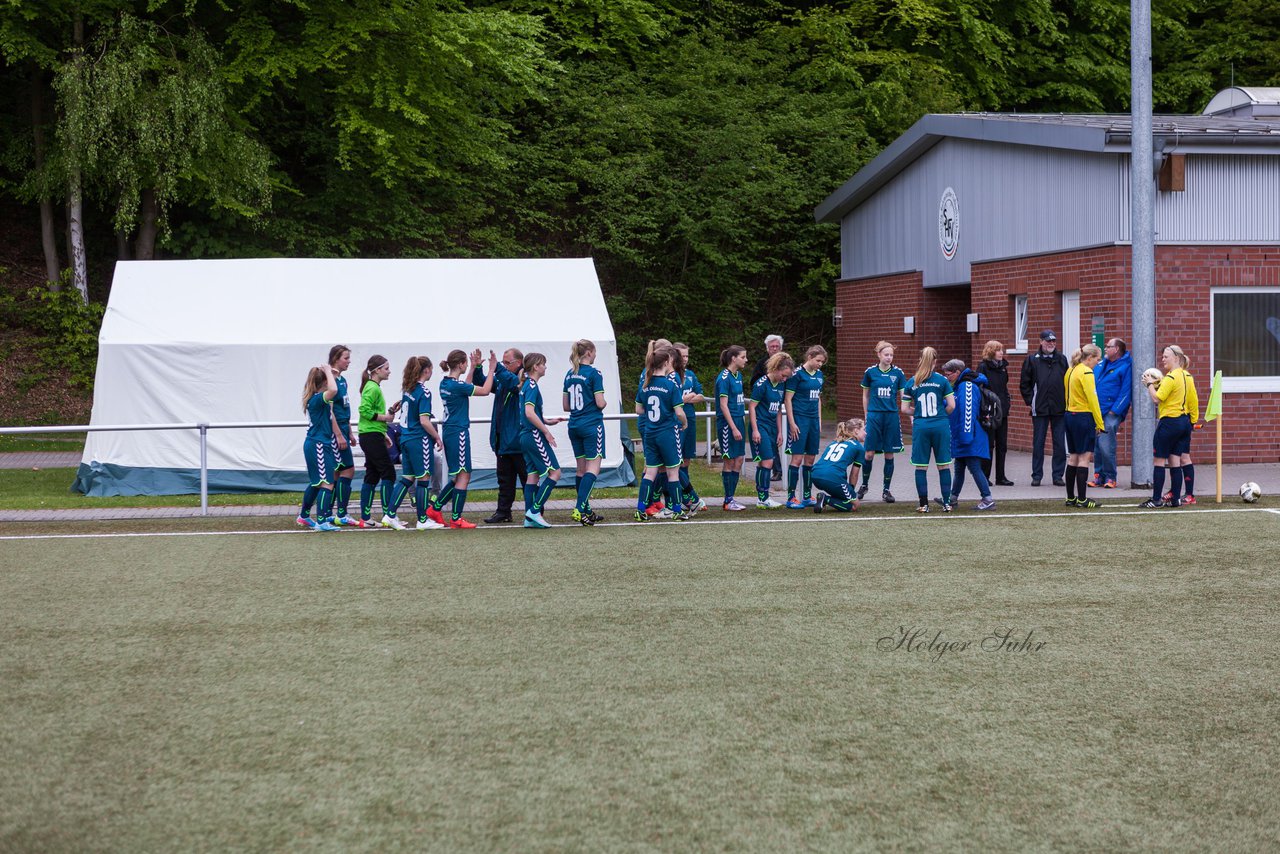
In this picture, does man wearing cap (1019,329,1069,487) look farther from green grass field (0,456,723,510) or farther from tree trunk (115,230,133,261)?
tree trunk (115,230,133,261)

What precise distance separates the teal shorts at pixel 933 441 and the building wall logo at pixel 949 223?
369 inches

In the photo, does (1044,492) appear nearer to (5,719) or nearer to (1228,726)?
(1228,726)

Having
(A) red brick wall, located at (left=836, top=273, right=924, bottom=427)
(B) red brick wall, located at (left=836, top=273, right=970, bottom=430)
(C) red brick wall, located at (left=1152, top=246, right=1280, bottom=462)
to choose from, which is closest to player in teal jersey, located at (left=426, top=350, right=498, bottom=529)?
(C) red brick wall, located at (left=1152, top=246, right=1280, bottom=462)

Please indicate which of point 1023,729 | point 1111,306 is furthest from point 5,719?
point 1111,306

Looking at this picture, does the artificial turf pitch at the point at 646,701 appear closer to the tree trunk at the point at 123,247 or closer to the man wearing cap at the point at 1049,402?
the man wearing cap at the point at 1049,402

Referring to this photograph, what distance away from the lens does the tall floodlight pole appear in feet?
50.4

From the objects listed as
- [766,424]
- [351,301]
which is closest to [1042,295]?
[766,424]

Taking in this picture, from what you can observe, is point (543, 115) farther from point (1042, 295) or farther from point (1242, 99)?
point (1042, 295)

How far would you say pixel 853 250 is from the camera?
90.1 feet

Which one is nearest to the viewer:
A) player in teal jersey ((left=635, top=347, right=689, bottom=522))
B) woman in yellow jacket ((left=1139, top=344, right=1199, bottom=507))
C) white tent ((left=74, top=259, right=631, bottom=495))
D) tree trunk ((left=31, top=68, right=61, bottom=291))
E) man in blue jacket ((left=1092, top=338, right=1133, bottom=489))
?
player in teal jersey ((left=635, top=347, right=689, bottom=522))

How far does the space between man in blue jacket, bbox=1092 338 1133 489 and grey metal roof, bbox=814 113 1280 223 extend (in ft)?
9.05

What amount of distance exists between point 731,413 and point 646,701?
816cm

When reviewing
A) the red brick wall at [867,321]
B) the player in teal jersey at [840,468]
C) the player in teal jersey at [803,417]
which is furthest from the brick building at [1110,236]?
the player in teal jersey at [803,417]

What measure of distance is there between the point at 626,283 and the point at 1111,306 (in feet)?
50.5
